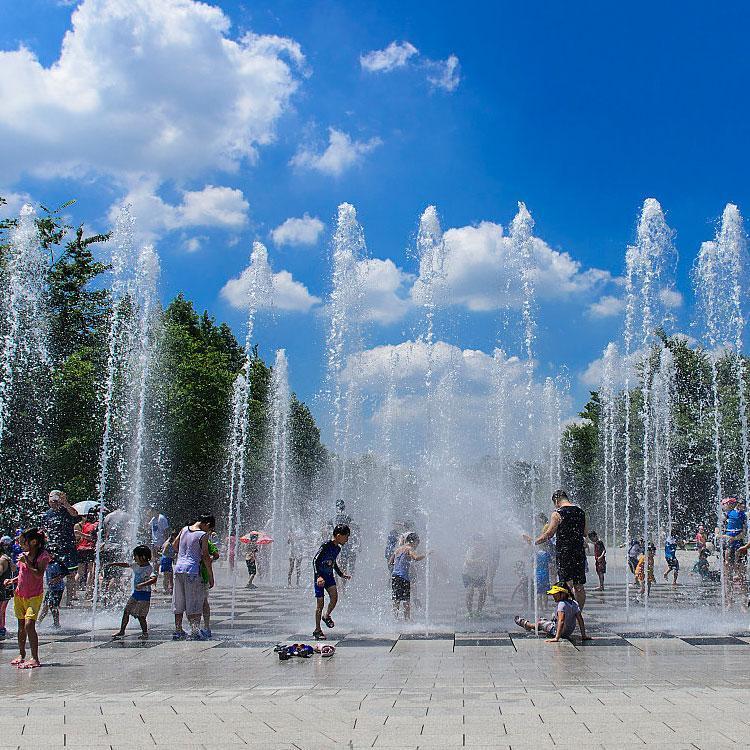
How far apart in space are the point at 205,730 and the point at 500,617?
26.7ft

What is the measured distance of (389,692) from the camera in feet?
23.8

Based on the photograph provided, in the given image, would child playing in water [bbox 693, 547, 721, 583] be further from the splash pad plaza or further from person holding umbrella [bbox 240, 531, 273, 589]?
person holding umbrella [bbox 240, 531, 273, 589]

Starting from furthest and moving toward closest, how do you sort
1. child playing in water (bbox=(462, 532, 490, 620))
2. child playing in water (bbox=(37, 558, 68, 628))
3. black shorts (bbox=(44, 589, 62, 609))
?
1. child playing in water (bbox=(462, 532, 490, 620))
2. black shorts (bbox=(44, 589, 62, 609))
3. child playing in water (bbox=(37, 558, 68, 628))

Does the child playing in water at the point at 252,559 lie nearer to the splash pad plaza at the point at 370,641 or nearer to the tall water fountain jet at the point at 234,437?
the splash pad plaza at the point at 370,641

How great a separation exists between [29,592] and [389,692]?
170 inches

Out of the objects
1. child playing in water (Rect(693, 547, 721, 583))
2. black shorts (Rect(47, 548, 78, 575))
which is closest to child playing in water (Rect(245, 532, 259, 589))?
black shorts (Rect(47, 548, 78, 575))

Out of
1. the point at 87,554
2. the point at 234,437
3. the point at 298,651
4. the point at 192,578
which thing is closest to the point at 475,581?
the point at 192,578

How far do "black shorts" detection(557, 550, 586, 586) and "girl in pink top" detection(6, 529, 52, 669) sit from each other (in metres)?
5.94

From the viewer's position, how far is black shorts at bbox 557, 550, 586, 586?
406 inches

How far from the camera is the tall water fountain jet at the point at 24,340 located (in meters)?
23.9

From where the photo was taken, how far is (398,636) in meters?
11.1

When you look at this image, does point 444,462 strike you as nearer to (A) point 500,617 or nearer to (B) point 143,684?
(A) point 500,617

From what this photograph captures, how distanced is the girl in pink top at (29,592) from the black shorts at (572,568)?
5.94 metres

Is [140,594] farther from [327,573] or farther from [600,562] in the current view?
[600,562]
